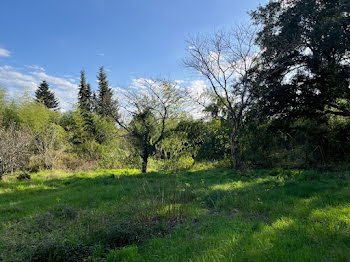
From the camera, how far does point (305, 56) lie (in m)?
9.38

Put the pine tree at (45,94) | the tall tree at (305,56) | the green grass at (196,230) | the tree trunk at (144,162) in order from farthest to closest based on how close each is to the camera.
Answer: the pine tree at (45,94) < the tree trunk at (144,162) < the tall tree at (305,56) < the green grass at (196,230)

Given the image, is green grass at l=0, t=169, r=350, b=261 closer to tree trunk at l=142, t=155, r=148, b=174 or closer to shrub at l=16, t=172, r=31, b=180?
shrub at l=16, t=172, r=31, b=180

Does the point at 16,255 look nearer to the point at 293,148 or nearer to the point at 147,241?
the point at 147,241

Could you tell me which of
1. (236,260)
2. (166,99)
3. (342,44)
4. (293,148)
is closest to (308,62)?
(342,44)

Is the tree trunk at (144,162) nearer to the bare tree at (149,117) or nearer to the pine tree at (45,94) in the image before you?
the bare tree at (149,117)

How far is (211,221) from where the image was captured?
147 inches

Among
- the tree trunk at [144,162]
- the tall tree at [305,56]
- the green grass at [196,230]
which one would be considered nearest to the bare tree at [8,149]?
the green grass at [196,230]

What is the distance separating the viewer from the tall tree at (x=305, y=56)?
8.20 meters

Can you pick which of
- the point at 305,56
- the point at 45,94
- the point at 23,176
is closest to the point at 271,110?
the point at 305,56

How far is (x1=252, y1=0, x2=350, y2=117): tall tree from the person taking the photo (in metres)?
8.20

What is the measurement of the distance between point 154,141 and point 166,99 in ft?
7.51

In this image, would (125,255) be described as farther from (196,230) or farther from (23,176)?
(23,176)

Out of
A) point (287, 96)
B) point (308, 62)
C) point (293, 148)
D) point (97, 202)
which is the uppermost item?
point (308, 62)

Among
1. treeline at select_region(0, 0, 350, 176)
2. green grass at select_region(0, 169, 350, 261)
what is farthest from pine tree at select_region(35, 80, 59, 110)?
green grass at select_region(0, 169, 350, 261)
